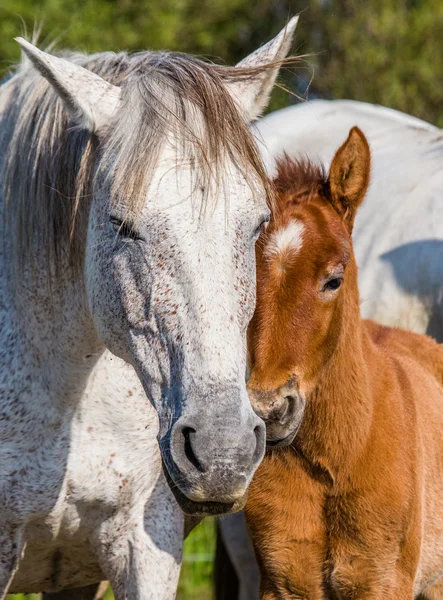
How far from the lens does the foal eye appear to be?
2223 mm

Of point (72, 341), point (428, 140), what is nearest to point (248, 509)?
point (72, 341)

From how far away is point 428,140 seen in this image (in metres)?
5.13

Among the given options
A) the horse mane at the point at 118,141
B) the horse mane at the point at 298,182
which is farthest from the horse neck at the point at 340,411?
the horse mane at the point at 118,141

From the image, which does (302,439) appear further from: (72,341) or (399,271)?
(399,271)

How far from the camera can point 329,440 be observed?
3.11 meters

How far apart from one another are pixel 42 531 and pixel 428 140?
3.22 m

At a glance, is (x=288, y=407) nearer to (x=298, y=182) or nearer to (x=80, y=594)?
(x=298, y=182)

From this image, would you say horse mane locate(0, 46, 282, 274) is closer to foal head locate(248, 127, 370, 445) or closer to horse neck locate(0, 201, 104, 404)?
horse neck locate(0, 201, 104, 404)

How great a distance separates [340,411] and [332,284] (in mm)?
445

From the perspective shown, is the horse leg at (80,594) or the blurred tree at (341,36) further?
the blurred tree at (341,36)

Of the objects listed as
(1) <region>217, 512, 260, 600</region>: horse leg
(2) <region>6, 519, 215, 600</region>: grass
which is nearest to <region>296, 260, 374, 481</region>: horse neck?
(1) <region>217, 512, 260, 600</region>: horse leg

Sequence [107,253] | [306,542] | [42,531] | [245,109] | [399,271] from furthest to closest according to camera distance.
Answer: [399,271] < [306,542] < [42,531] < [245,109] < [107,253]

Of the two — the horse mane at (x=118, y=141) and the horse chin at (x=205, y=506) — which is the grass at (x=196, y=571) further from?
the horse chin at (x=205, y=506)

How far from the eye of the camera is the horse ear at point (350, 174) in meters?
3.08
